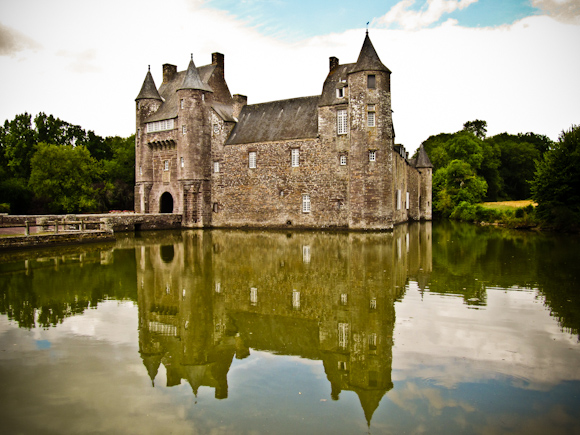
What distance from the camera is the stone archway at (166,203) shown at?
3775 cm

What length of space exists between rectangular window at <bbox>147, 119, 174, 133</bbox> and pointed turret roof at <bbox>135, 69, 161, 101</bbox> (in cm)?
217

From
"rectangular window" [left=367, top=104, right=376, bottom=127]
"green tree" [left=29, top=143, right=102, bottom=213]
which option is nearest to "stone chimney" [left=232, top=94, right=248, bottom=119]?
"rectangular window" [left=367, top=104, right=376, bottom=127]

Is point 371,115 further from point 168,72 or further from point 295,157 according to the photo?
point 168,72

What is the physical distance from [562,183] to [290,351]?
2846 cm

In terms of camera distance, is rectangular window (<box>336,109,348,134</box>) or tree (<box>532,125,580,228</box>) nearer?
→ tree (<box>532,125,580,228</box>)

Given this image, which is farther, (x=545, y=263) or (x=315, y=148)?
(x=315, y=148)

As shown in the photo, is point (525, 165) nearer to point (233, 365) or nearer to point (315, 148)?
point (315, 148)

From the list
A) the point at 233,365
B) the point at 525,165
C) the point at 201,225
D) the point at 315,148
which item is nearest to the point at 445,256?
the point at 233,365

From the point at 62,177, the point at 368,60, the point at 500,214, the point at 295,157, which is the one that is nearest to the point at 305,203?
the point at 295,157

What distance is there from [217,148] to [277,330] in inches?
1120

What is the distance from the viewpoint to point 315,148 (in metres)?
30.8

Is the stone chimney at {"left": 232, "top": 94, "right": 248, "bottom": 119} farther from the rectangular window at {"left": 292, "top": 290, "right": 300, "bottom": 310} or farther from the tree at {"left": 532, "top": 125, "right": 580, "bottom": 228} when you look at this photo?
the rectangular window at {"left": 292, "top": 290, "right": 300, "bottom": 310}

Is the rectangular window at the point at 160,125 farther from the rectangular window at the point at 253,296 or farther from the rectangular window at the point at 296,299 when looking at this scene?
the rectangular window at the point at 296,299

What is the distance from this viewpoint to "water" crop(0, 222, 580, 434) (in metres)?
4.65
